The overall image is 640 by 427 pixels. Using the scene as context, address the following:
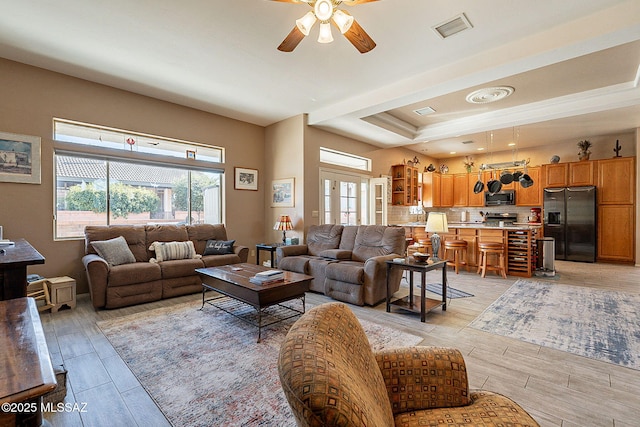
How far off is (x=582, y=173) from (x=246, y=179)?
7911mm

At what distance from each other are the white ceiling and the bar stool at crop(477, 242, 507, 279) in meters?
2.27

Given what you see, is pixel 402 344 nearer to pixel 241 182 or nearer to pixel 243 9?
pixel 243 9

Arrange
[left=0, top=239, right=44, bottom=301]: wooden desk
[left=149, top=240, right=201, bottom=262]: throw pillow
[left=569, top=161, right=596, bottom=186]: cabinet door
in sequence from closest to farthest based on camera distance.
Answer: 1. [left=0, top=239, right=44, bottom=301]: wooden desk
2. [left=149, top=240, right=201, bottom=262]: throw pillow
3. [left=569, top=161, right=596, bottom=186]: cabinet door

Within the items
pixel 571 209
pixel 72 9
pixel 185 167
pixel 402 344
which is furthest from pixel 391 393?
pixel 571 209

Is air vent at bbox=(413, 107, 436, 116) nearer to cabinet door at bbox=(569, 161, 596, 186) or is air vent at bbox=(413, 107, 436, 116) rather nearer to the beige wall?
the beige wall

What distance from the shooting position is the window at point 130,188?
419 centimetres

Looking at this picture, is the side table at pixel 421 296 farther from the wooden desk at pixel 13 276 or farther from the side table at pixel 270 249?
the wooden desk at pixel 13 276

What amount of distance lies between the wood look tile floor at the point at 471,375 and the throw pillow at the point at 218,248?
144 centimetres

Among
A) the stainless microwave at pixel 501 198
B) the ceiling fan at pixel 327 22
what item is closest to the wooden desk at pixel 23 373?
the ceiling fan at pixel 327 22

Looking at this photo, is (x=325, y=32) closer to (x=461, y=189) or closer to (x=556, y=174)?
(x=556, y=174)

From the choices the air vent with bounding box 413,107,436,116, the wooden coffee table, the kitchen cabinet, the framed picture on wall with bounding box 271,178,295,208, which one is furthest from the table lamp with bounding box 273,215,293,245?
the kitchen cabinet

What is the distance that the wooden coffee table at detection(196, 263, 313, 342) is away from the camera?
2.87 meters

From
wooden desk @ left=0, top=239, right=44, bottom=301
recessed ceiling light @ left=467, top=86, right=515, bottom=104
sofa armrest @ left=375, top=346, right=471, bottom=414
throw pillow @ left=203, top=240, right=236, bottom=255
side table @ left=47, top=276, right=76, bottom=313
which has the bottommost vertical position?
side table @ left=47, top=276, right=76, bottom=313

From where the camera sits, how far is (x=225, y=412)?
72.1 inches
